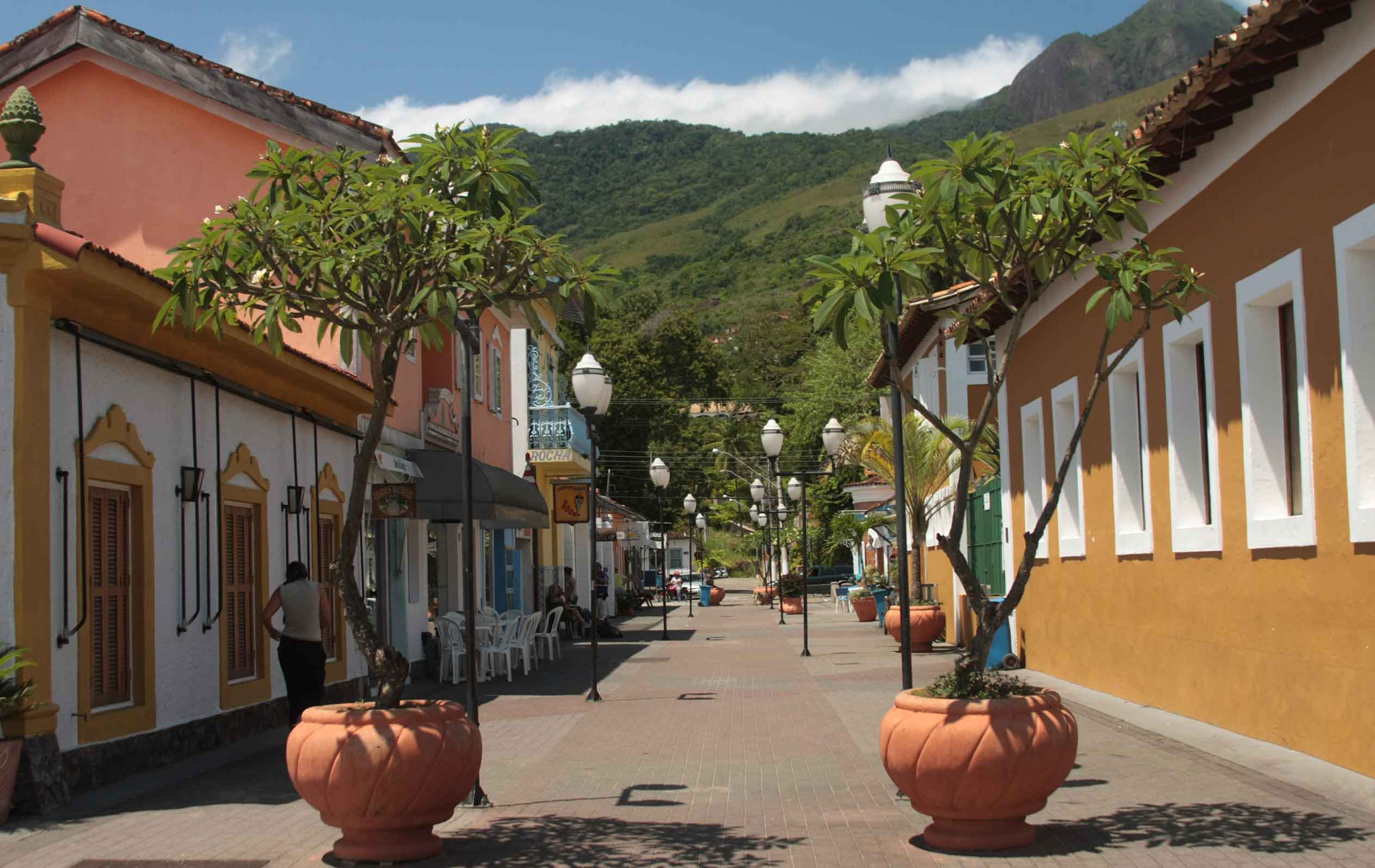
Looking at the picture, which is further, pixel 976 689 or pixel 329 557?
pixel 329 557

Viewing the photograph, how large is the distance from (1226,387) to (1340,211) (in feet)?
7.71

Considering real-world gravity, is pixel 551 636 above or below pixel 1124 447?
below

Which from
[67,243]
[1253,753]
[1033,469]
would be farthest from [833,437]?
[67,243]

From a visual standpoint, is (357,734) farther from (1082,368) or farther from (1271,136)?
(1082,368)

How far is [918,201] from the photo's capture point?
7.58 meters

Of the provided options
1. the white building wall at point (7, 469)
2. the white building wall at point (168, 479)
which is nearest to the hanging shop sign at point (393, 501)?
the white building wall at point (168, 479)

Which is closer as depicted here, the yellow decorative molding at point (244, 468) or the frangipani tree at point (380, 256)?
the frangipani tree at point (380, 256)

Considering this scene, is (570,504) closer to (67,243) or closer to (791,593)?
(67,243)

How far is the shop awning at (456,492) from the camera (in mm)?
17938

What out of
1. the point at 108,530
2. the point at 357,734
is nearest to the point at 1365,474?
the point at 357,734

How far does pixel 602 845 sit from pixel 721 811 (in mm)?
1236

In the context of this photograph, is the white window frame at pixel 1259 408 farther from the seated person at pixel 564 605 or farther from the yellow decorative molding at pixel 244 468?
the seated person at pixel 564 605

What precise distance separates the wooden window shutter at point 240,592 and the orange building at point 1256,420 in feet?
22.2

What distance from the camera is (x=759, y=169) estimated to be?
142375 millimetres
